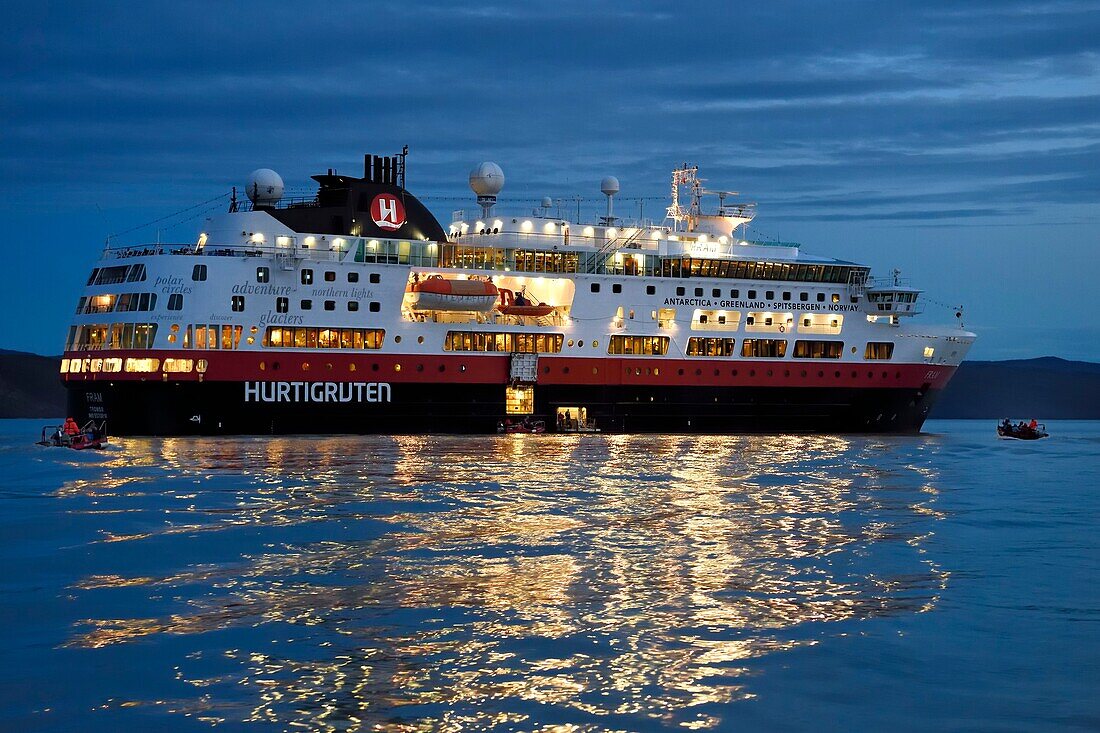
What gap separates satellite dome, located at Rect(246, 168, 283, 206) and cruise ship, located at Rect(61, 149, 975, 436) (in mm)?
75

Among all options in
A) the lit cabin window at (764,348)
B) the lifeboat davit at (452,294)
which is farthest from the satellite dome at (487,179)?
the lit cabin window at (764,348)

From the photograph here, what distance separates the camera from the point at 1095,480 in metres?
39.3

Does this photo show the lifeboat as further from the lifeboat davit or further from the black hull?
the black hull

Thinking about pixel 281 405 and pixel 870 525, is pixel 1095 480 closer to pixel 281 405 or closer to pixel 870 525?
pixel 870 525

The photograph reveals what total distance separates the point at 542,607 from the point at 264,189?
4474 cm

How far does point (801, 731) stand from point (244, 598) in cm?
871

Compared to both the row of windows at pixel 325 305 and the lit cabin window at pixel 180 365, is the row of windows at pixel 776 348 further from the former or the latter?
the lit cabin window at pixel 180 365

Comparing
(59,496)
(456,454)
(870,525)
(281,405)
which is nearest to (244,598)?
(870,525)

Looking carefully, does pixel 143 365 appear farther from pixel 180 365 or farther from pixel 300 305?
pixel 300 305

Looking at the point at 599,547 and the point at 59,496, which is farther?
the point at 59,496

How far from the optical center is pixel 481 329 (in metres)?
56.7

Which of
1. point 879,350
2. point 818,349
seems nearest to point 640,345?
point 818,349

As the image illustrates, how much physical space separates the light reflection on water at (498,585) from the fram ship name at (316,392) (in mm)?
16804

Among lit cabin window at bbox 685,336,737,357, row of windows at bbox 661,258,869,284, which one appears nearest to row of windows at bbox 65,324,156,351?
row of windows at bbox 661,258,869,284
